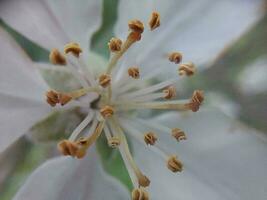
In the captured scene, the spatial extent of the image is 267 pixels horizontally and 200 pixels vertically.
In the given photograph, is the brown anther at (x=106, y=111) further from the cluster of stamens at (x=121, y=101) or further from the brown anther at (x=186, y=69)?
the brown anther at (x=186, y=69)

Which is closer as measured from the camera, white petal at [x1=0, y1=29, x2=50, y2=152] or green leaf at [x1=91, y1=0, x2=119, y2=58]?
white petal at [x1=0, y1=29, x2=50, y2=152]

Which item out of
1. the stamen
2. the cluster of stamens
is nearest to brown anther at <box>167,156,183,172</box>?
the cluster of stamens

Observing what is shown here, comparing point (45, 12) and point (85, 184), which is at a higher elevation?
point (45, 12)

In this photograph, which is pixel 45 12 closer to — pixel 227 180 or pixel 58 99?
pixel 58 99

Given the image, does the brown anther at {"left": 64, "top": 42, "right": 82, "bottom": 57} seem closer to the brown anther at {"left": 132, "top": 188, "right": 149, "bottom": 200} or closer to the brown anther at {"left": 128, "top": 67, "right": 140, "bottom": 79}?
the brown anther at {"left": 128, "top": 67, "right": 140, "bottom": 79}

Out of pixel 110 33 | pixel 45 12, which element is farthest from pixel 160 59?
pixel 45 12

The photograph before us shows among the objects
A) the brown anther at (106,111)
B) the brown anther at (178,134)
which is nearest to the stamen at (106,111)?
the brown anther at (106,111)
